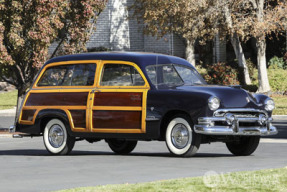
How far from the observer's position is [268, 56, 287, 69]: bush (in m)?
42.0

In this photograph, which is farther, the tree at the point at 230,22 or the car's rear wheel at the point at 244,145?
the tree at the point at 230,22

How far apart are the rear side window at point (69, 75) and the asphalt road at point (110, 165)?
4.84ft

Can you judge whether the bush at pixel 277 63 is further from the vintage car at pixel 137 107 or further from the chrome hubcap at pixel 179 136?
the chrome hubcap at pixel 179 136

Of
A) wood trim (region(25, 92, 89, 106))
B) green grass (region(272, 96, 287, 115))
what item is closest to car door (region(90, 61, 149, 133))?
wood trim (region(25, 92, 89, 106))

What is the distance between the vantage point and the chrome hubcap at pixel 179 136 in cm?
1391

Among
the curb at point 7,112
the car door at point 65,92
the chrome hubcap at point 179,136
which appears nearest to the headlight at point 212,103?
the chrome hubcap at point 179,136

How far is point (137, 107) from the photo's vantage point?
47.3ft

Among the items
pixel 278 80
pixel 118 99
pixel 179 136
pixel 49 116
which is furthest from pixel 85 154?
pixel 278 80

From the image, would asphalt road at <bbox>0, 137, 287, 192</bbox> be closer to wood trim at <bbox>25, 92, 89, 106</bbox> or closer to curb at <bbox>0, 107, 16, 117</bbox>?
wood trim at <bbox>25, 92, 89, 106</bbox>

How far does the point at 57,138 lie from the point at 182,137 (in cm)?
289

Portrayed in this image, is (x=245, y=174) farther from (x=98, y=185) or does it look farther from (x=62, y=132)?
(x=62, y=132)

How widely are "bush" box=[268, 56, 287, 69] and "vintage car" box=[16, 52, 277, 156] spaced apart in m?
27.1

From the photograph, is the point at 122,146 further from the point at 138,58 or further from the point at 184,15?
the point at 184,15

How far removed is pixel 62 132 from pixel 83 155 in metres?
0.65
